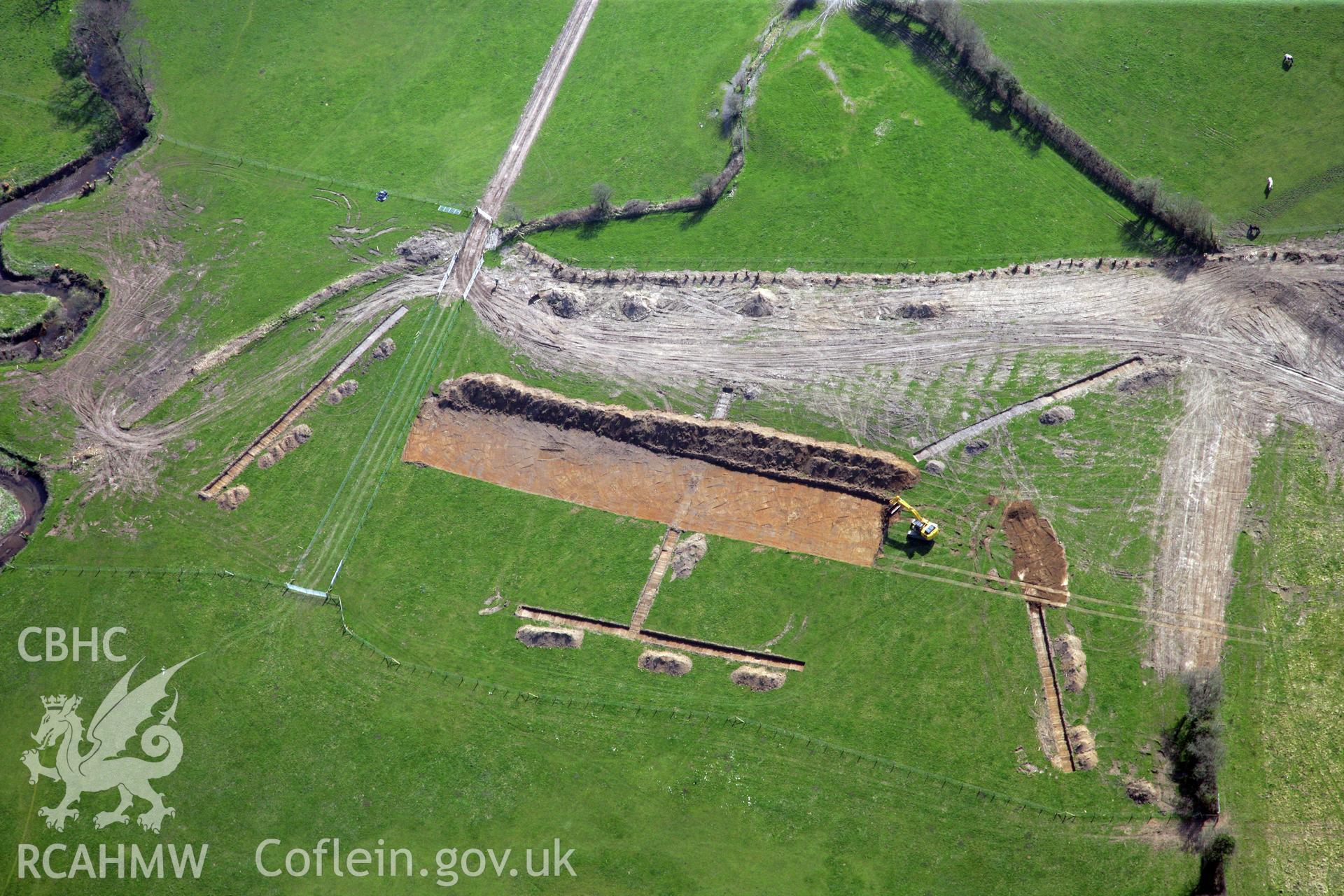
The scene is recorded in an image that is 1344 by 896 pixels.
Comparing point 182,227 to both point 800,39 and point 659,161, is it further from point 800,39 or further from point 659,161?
point 800,39

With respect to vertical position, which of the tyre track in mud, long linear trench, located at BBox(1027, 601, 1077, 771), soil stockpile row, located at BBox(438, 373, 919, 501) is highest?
the tyre track in mud

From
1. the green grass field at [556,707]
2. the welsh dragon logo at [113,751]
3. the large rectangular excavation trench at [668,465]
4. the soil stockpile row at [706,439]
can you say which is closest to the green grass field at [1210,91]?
the soil stockpile row at [706,439]

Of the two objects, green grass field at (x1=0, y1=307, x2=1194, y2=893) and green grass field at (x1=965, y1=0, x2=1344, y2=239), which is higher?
green grass field at (x1=965, y1=0, x2=1344, y2=239)

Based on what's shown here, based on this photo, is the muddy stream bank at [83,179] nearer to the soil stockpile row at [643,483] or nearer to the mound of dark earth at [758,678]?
the soil stockpile row at [643,483]

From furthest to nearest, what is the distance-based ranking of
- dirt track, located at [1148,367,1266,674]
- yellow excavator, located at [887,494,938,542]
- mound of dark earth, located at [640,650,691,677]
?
yellow excavator, located at [887,494,938,542]
mound of dark earth, located at [640,650,691,677]
dirt track, located at [1148,367,1266,674]

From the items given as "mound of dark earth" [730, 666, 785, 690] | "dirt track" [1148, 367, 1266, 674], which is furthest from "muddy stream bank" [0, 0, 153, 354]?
"dirt track" [1148, 367, 1266, 674]

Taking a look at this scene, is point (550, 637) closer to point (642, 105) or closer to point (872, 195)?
point (872, 195)

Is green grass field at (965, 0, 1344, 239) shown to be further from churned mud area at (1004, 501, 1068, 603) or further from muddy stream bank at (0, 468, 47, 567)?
muddy stream bank at (0, 468, 47, 567)
